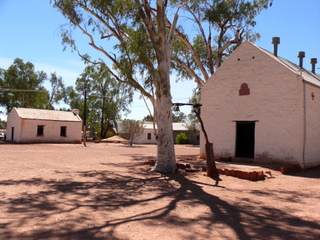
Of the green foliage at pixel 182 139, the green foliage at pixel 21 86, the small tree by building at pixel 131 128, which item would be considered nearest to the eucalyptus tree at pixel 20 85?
the green foliage at pixel 21 86

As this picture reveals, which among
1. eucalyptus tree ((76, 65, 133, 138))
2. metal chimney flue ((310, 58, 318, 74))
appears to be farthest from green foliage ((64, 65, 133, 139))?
metal chimney flue ((310, 58, 318, 74))

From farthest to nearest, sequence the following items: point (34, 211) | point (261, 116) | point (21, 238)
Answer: point (261, 116)
point (34, 211)
point (21, 238)

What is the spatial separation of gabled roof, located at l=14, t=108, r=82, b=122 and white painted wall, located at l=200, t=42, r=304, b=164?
2325cm

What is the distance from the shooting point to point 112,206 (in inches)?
260

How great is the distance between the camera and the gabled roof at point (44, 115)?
33469mm

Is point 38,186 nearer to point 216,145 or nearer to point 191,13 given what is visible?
point 216,145

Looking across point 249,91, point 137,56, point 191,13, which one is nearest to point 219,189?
point 137,56

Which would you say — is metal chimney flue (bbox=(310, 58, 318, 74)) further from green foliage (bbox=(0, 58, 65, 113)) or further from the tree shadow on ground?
green foliage (bbox=(0, 58, 65, 113))

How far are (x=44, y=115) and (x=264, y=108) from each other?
27.4m

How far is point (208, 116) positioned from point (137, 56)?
5.79m

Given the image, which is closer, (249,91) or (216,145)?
(249,91)

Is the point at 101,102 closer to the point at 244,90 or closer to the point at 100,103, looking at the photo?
the point at 100,103

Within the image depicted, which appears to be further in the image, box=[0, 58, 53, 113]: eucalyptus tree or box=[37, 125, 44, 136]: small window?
box=[0, 58, 53, 113]: eucalyptus tree

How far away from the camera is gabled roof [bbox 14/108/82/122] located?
33.5 m
